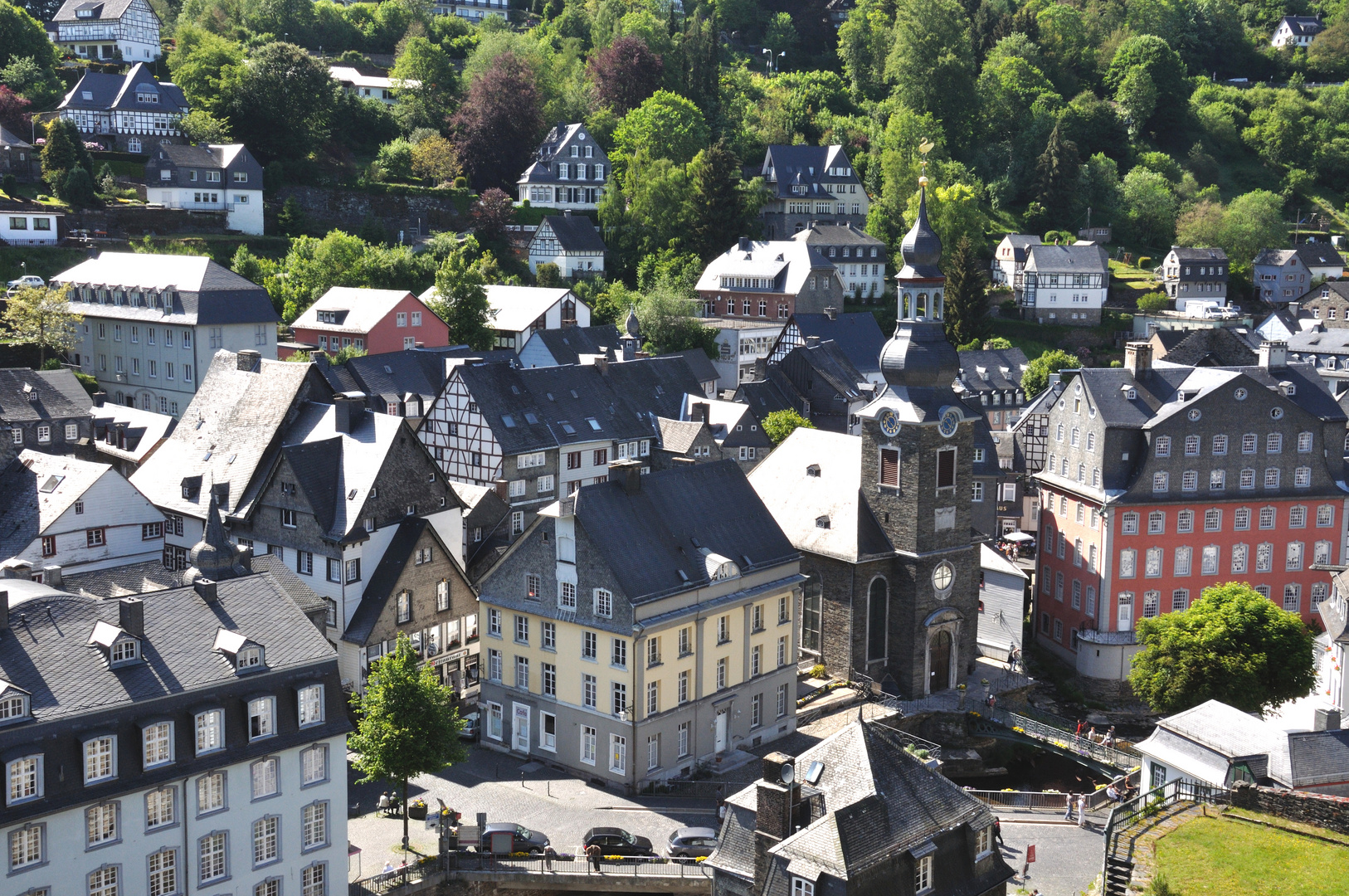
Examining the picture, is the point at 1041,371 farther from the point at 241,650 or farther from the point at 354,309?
the point at 241,650

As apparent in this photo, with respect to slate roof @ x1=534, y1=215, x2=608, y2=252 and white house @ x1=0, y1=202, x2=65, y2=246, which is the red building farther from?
white house @ x1=0, y1=202, x2=65, y2=246

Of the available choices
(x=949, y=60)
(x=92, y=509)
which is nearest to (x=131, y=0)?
(x=949, y=60)

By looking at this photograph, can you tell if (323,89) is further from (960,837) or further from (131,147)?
(960,837)

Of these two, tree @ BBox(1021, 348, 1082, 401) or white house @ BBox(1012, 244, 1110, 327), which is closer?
tree @ BBox(1021, 348, 1082, 401)

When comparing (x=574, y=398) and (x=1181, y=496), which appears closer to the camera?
(x=1181, y=496)

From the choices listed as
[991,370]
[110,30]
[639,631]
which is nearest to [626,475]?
[639,631]

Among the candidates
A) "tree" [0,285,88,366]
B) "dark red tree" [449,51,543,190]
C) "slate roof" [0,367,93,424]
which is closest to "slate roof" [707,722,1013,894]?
"slate roof" [0,367,93,424]

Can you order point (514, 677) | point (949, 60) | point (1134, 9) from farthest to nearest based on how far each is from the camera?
1. point (1134, 9)
2. point (949, 60)
3. point (514, 677)
